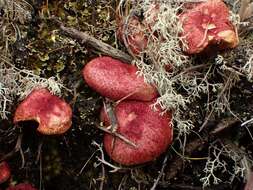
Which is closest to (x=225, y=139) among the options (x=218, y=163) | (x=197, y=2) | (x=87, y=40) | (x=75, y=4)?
(x=218, y=163)

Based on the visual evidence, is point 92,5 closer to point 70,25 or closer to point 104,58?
point 70,25

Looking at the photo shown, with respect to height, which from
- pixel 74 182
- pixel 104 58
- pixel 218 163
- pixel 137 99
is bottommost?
pixel 74 182

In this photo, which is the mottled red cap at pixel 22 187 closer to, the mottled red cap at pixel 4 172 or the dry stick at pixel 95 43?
the mottled red cap at pixel 4 172

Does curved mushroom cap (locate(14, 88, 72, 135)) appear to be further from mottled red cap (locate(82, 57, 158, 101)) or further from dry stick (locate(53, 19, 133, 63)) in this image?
dry stick (locate(53, 19, 133, 63))

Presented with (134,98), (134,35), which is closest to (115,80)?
(134,98)

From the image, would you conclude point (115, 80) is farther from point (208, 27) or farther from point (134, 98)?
point (208, 27)
